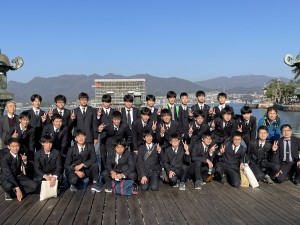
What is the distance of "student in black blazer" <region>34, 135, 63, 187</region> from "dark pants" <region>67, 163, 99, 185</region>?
19cm

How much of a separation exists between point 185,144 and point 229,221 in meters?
2.48

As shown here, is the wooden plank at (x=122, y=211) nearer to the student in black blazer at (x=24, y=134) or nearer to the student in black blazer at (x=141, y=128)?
the student in black blazer at (x=141, y=128)

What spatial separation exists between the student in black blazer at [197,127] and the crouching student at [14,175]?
3.47m

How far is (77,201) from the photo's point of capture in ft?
17.5

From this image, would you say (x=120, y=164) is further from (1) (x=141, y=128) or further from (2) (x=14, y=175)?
(2) (x=14, y=175)

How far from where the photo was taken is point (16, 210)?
4.90 meters

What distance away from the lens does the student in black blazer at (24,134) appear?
611 cm

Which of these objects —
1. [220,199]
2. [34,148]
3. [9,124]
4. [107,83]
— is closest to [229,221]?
[220,199]

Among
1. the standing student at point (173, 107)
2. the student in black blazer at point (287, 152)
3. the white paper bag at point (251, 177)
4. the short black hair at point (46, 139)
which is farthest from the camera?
the standing student at point (173, 107)

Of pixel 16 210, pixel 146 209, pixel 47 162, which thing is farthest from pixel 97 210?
pixel 47 162

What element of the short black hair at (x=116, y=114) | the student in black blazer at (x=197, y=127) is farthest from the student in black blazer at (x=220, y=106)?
the short black hair at (x=116, y=114)

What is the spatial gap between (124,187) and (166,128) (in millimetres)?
1672

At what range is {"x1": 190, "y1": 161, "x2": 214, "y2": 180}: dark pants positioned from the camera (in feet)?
20.5

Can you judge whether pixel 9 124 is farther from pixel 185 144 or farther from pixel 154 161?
pixel 185 144
